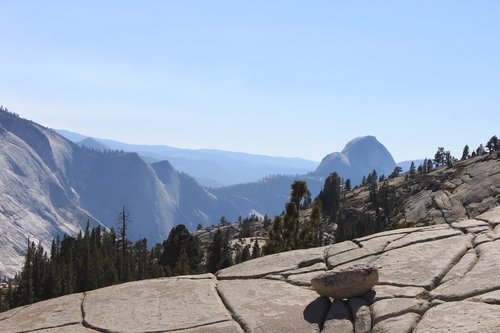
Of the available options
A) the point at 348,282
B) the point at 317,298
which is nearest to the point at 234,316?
the point at 317,298

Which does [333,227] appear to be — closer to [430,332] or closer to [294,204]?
[294,204]

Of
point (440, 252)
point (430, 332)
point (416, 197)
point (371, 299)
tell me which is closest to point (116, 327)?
point (371, 299)

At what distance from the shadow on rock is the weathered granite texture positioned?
0.10ft

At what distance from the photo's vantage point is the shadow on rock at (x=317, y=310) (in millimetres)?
15297

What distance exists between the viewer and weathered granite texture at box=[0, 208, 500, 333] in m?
14.3

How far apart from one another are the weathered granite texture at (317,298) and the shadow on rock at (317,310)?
3 cm

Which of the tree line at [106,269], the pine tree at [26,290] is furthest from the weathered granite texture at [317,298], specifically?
the pine tree at [26,290]

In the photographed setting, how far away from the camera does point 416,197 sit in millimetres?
152875

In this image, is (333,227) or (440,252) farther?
(333,227)

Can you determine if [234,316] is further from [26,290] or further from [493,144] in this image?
[493,144]

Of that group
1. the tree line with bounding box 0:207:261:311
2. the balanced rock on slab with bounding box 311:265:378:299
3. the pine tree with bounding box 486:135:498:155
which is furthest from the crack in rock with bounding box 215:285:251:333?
the pine tree with bounding box 486:135:498:155

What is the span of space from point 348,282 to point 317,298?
1170 mm

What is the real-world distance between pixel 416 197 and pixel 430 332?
147m

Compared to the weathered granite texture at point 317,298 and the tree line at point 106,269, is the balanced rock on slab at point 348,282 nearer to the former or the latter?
the weathered granite texture at point 317,298
